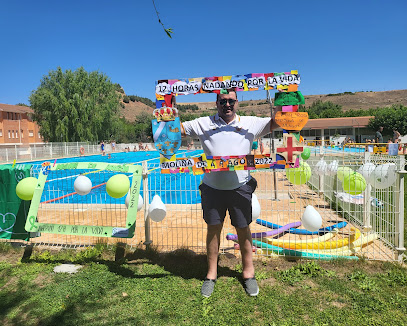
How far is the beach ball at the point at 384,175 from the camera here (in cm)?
330

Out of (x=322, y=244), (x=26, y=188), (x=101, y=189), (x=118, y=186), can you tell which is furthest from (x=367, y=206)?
(x=101, y=189)

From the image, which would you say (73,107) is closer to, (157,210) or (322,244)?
(157,210)

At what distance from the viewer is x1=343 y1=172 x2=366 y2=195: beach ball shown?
143 inches

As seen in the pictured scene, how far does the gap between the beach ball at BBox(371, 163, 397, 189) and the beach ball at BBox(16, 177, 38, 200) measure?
14.8ft

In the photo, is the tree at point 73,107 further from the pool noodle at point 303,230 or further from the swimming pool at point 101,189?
the pool noodle at point 303,230

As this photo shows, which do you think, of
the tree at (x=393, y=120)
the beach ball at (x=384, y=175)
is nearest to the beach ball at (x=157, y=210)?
the beach ball at (x=384, y=175)

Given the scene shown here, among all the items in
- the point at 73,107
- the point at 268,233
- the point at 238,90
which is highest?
the point at 73,107

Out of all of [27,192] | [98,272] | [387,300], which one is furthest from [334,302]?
[27,192]

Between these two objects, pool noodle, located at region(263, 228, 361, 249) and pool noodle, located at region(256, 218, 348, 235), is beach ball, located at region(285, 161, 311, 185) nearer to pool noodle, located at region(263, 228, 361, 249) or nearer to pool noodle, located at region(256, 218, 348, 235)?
pool noodle, located at region(256, 218, 348, 235)

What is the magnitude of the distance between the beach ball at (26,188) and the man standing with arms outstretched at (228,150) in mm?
2445

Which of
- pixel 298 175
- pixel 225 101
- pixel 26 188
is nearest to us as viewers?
pixel 225 101

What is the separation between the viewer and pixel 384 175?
343cm

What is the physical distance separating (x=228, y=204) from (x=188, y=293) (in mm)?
988

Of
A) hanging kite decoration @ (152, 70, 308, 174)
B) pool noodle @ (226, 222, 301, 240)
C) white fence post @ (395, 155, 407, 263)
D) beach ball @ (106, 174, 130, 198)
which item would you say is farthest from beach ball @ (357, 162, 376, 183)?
beach ball @ (106, 174, 130, 198)
